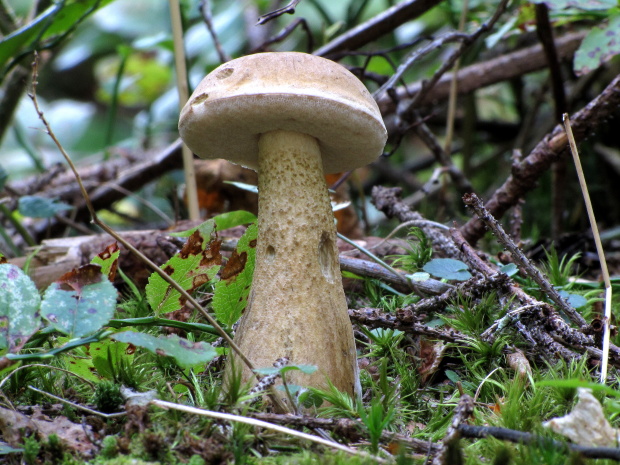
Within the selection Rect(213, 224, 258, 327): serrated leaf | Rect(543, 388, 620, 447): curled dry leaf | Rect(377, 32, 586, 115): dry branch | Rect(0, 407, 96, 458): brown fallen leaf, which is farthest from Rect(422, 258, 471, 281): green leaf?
Rect(377, 32, 586, 115): dry branch

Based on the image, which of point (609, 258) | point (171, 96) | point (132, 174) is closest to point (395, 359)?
point (609, 258)

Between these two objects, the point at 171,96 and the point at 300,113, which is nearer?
the point at 300,113

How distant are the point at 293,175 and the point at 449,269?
0.59 m

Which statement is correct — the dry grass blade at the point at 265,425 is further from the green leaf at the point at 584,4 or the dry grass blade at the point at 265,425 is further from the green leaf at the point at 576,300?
the green leaf at the point at 584,4

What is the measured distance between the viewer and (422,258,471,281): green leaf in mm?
1682

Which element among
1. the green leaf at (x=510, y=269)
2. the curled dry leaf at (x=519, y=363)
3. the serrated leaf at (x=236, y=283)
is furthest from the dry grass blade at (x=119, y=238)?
the green leaf at (x=510, y=269)

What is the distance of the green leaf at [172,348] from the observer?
106 centimetres

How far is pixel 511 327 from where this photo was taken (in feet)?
5.26

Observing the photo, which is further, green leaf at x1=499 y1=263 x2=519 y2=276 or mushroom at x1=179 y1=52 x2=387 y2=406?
green leaf at x1=499 y1=263 x2=519 y2=276

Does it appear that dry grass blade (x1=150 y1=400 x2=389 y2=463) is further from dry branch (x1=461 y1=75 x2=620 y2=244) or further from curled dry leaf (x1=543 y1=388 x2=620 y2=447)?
dry branch (x1=461 y1=75 x2=620 y2=244)

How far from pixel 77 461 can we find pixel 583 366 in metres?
1.21

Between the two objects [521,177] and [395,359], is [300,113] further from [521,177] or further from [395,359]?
[521,177]

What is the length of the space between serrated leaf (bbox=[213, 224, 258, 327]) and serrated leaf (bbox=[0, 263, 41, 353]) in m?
0.49

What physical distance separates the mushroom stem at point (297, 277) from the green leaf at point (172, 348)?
32 centimetres
